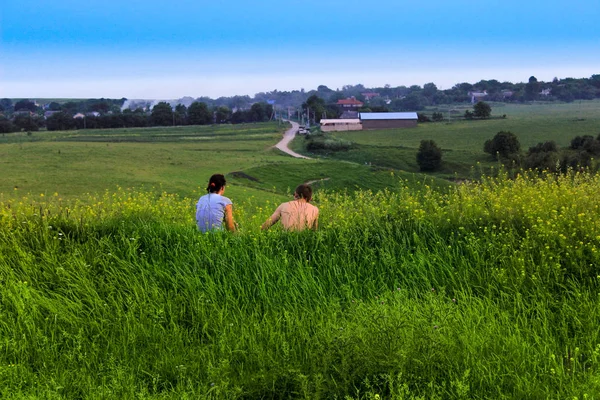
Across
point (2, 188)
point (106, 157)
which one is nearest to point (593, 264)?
point (2, 188)

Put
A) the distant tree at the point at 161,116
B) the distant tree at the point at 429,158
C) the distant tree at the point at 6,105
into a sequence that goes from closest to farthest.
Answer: the distant tree at the point at 429,158 < the distant tree at the point at 161,116 < the distant tree at the point at 6,105

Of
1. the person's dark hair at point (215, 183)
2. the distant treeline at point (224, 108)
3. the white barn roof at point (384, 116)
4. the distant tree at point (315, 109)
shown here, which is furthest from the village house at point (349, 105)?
the person's dark hair at point (215, 183)

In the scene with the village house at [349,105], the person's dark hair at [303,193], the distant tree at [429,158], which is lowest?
the distant tree at [429,158]

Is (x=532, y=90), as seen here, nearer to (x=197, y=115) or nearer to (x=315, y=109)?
(x=315, y=109)

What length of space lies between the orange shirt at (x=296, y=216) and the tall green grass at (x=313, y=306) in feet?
0.88

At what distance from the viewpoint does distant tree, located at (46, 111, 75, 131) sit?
106 meters

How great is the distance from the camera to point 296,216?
21.5ft

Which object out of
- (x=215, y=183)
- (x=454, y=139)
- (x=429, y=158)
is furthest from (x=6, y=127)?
(x=215, y=183)

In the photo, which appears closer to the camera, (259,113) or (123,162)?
(123,162)

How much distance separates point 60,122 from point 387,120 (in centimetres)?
6171

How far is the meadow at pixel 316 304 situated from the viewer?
3.73 metres

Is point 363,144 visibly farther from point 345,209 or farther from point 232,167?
point 345,209

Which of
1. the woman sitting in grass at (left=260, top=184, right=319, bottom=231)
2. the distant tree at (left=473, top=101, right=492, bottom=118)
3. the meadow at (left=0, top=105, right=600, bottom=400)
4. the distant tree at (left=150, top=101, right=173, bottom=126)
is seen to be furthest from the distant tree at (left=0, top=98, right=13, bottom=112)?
the meadow at (left=0, top=105, right=600, bottom=400)

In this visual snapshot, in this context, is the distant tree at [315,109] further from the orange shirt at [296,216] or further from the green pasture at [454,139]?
the orange shirt at [296,216]
